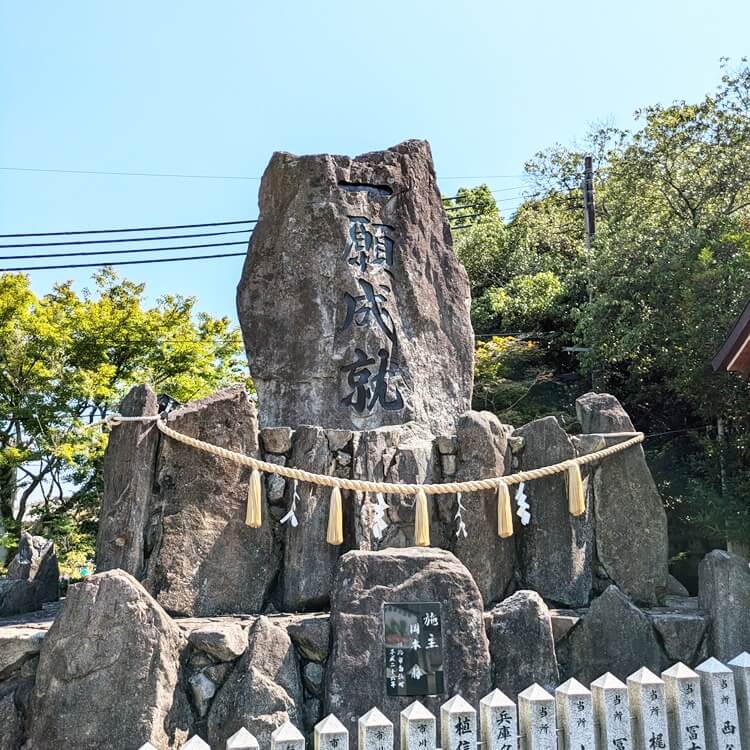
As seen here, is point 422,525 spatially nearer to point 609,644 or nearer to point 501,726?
point 609,644

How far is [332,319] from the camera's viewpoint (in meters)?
7.45

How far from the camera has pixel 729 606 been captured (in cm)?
557

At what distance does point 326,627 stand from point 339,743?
1.35 m

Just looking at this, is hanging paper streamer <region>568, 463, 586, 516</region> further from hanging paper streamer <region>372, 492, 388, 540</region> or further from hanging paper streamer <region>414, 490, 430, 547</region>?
hanging paper streamer <region>372, 492, 388, 540</region>

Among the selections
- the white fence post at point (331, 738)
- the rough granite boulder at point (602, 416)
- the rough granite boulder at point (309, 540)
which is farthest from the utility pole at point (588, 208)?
the white fence post at point (331, 738)

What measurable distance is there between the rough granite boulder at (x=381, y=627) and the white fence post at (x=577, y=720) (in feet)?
3.02

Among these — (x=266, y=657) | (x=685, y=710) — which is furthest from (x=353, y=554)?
(x=685, y=710)

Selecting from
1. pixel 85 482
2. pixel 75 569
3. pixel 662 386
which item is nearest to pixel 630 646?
pixel 662 386

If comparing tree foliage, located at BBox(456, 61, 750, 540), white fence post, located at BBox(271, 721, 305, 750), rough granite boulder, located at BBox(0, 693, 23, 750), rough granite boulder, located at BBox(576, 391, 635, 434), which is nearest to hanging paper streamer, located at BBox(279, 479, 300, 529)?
rough granite boulder, located at BBox(0, 693, 23, 750)

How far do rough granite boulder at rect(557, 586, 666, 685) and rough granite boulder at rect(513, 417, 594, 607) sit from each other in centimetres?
52

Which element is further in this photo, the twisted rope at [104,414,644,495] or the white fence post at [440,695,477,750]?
the twisted rope at [104,414,644,495]

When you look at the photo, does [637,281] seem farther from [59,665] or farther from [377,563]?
[59,665]

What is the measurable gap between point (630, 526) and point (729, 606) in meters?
0.89

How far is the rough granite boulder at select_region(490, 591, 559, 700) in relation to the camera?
5039 mm
